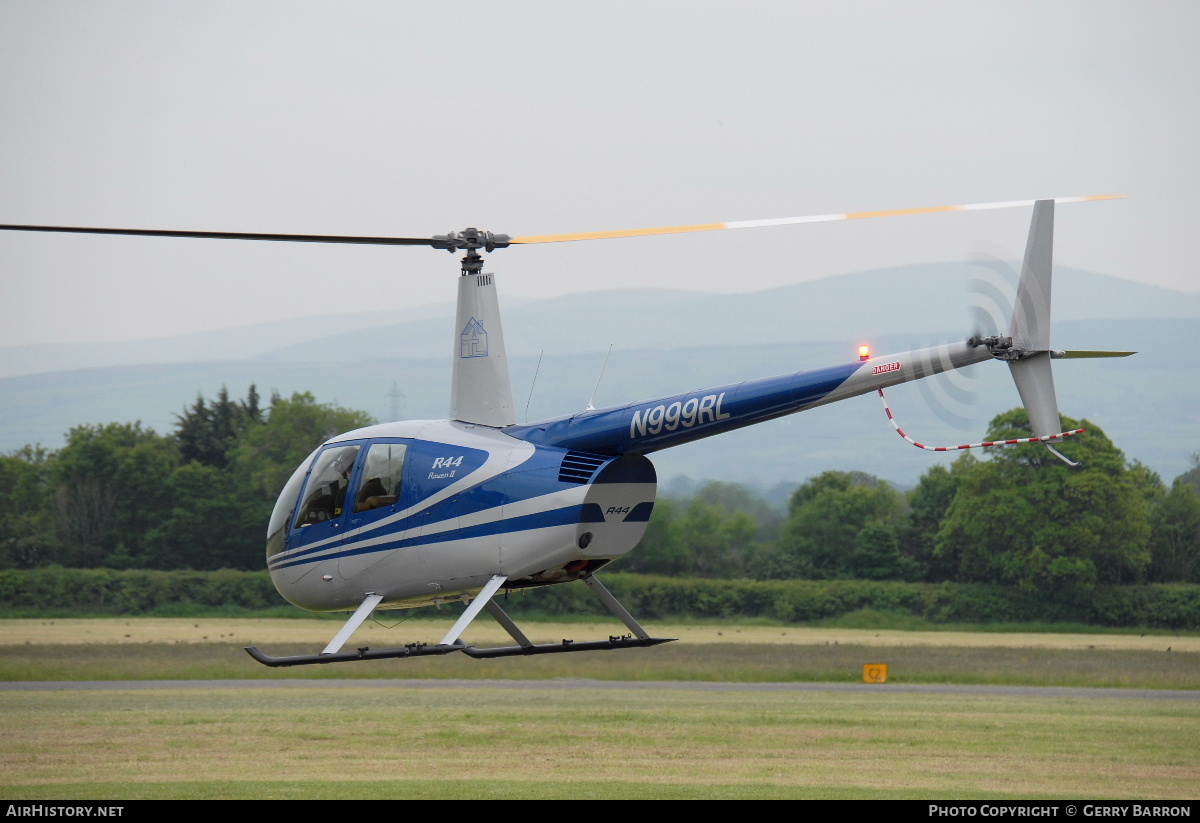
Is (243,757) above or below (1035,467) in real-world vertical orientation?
below

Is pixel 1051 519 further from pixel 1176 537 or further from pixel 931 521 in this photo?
pixel 1176 537

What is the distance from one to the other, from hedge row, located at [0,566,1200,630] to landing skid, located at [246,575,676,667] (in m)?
46.0

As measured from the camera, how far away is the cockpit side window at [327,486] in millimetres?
14445

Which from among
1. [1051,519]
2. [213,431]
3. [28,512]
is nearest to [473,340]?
[28,512]

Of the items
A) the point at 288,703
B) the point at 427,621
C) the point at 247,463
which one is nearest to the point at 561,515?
the point at 288,703

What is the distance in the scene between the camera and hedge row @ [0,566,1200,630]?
210 feet

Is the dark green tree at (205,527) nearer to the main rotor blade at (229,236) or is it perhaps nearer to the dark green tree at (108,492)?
the dark green tree at (108,492)

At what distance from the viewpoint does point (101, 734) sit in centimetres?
3206

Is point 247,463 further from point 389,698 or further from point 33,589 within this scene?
point 389,698

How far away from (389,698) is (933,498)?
50.3 m

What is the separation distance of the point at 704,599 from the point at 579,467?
53012 mm

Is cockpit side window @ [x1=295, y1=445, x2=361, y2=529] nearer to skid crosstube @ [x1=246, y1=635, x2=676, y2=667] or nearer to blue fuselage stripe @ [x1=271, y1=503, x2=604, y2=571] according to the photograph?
blue fuselage stripe @ [x1=271, y1=503, x2=604, y2=571]

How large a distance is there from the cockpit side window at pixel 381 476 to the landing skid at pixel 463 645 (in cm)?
97

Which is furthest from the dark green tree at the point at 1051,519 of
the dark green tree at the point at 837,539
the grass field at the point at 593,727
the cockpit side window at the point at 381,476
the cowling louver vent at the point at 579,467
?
the cockpit side window at the point at 381,476
